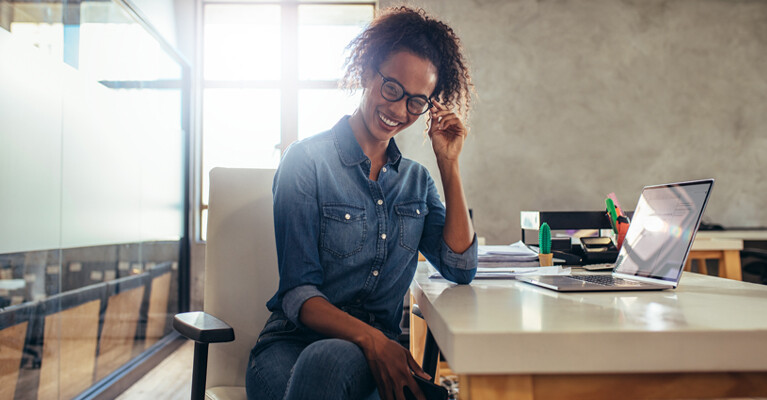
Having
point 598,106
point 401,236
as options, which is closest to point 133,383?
point 401,236

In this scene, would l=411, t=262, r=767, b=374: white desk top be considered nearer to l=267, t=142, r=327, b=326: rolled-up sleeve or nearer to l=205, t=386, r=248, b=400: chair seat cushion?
l=267, t=142, r=327, b=326: rolled-up sleeve

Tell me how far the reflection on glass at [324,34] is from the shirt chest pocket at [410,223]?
2975 millimetres

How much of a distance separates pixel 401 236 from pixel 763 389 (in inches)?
26.6

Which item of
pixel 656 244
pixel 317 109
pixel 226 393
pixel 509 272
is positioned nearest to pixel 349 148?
pixel 509 272

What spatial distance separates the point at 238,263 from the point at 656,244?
3.09 ft

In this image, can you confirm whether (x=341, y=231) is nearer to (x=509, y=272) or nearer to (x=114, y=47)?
(x=509, y=272)

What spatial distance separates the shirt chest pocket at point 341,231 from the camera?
0.99 m

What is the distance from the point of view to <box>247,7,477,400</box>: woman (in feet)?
2.68

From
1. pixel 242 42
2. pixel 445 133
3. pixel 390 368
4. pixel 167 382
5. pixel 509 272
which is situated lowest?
pixel 167 382

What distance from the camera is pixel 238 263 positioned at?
3.63 feet

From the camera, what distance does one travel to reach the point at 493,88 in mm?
3705

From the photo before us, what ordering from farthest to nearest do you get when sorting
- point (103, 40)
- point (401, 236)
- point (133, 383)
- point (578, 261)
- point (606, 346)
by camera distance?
point (133, 383)
point (103, 40)
point (578, 261)
point (401, 236)
point (606, 346)

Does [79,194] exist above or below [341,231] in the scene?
above

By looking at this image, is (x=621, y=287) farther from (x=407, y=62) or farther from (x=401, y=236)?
(x=407, y=62)
